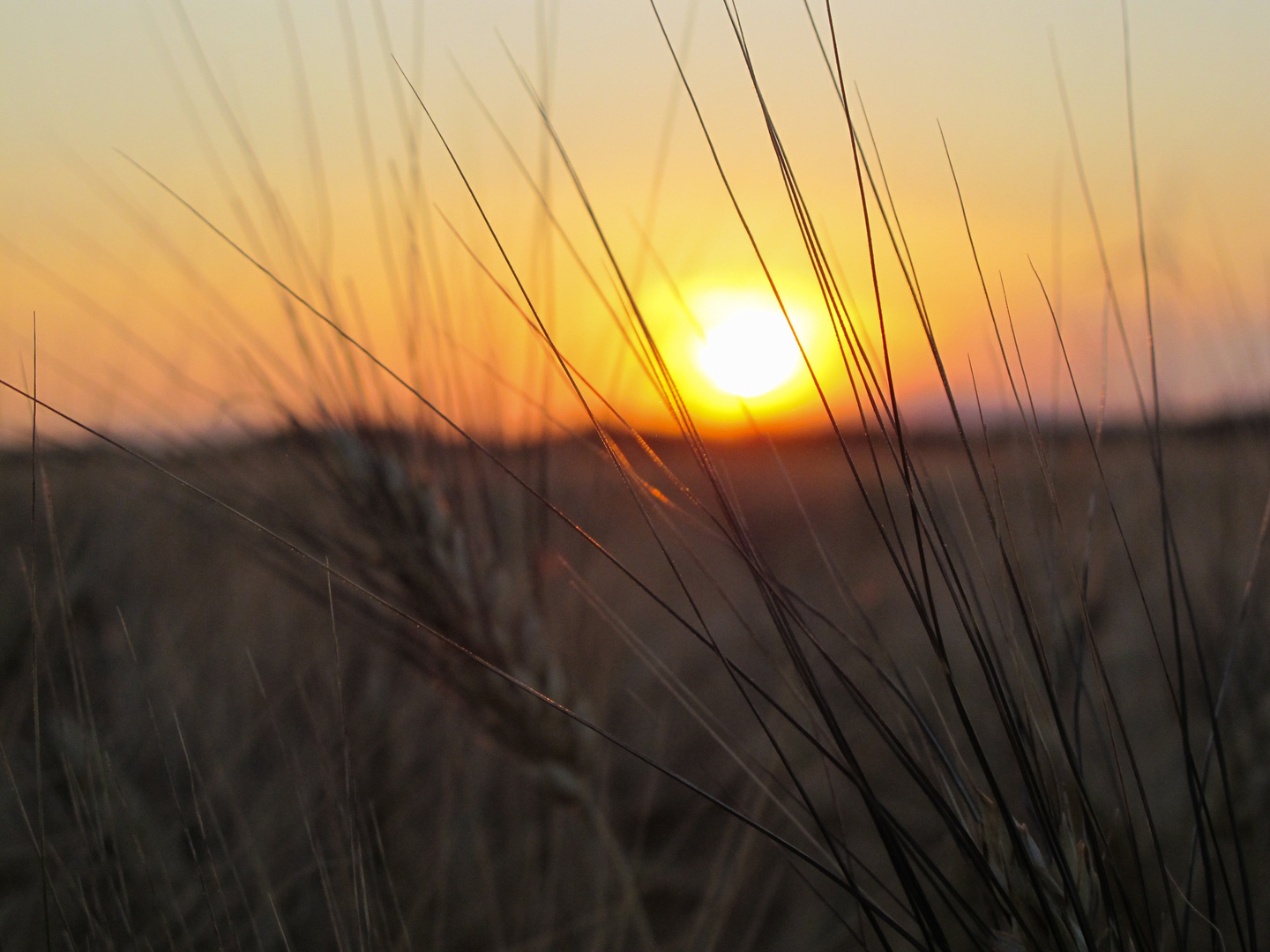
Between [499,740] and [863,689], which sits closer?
[499,740]

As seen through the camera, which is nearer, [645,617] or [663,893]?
[663,893]

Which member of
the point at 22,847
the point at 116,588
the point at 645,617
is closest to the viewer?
the point at 22,847

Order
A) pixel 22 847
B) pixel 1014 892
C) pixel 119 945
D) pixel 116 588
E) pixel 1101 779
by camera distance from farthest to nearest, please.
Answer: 1. pixel 116 588
2. pixel 1101 779
3. pixel 22 847
4. pixel 119 945
5. pixel 1014 892

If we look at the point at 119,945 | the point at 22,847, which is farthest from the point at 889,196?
the point at 22,847

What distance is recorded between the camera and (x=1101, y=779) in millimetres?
872

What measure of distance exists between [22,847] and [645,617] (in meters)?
0.85

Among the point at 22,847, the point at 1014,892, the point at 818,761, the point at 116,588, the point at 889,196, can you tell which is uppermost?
the point at 889,196

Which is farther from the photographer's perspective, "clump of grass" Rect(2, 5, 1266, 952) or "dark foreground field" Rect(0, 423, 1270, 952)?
"dark foreground field" Rect(0, 423, 1270, 952)

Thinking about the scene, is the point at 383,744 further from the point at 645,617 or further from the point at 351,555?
the point at 645,617

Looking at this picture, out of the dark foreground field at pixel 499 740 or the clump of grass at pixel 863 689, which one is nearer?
the clump of grass at pixel 863 689

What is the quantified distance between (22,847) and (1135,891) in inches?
34.8

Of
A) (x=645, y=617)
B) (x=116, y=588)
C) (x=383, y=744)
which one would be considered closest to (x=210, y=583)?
(x=116, y=588)

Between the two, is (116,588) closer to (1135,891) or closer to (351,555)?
(351,555)

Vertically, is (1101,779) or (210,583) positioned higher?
(1101,779)
